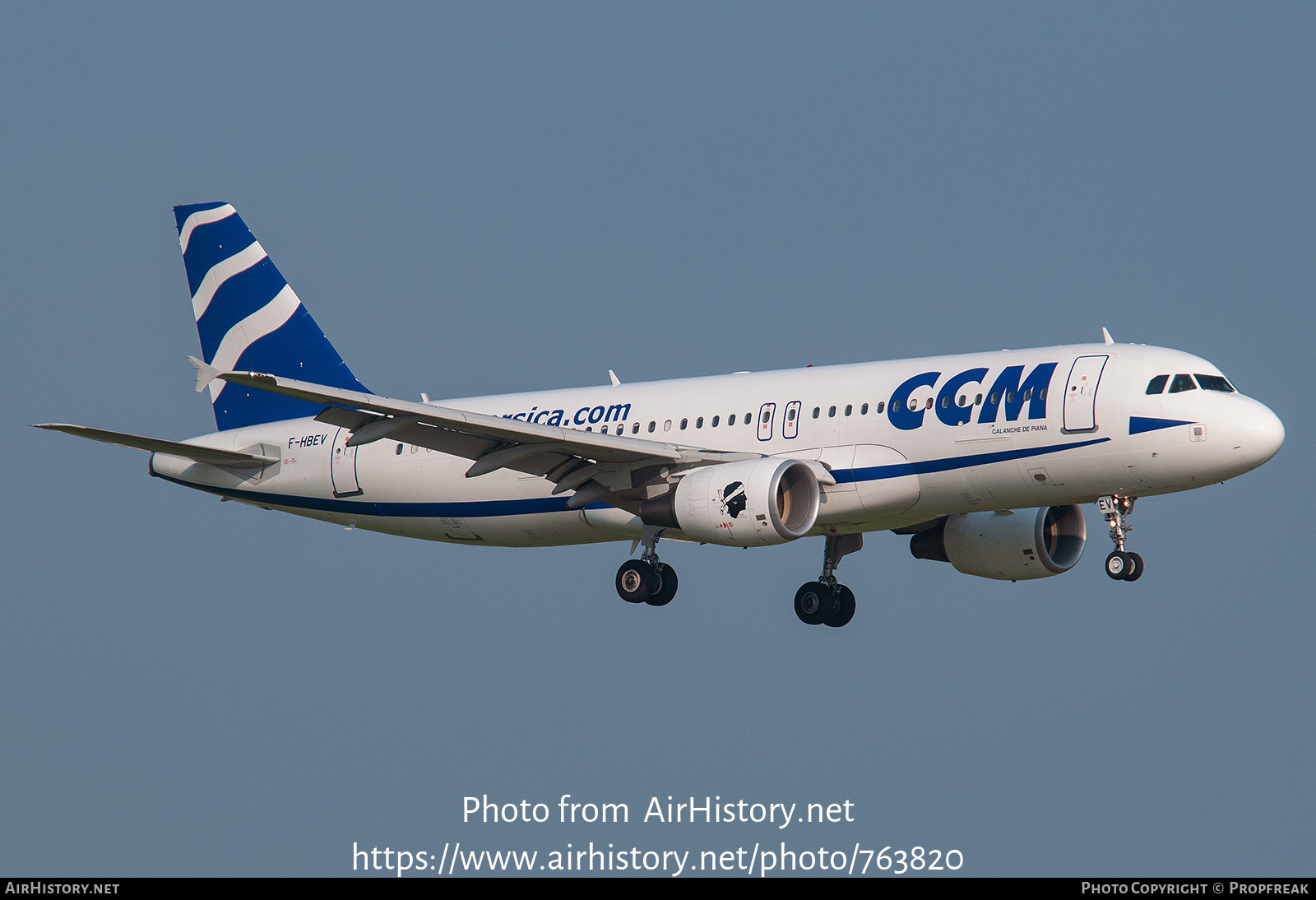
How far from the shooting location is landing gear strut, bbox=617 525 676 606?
36.7 metres

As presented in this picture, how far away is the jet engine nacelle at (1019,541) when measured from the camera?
38750mm

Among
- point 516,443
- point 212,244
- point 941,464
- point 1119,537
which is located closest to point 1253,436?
point 1119,537

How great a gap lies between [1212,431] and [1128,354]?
2.31m

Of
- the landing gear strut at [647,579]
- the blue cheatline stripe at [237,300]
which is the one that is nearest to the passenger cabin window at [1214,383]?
the landing gear strut at [647,579]

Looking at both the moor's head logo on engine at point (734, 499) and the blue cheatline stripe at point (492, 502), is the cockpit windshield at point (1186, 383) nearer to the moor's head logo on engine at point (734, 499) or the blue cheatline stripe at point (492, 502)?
the blue cheatline stripe at point (492, 502)

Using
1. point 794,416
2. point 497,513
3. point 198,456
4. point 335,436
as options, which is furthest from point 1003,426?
point 198,456

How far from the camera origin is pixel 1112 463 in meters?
32.3

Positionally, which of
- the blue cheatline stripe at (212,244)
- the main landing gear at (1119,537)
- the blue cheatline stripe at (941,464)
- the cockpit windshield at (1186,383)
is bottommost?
the main landing gear at (1119,537)

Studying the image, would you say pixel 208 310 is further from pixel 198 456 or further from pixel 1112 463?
pixel 1112 463

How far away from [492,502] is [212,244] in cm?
1214

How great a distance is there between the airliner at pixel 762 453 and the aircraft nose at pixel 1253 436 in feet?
0.14

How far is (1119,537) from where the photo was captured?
1305 inches

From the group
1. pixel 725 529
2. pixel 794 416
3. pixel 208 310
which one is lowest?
pixel 725 529

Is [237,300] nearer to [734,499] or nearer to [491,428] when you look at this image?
[491,428]
